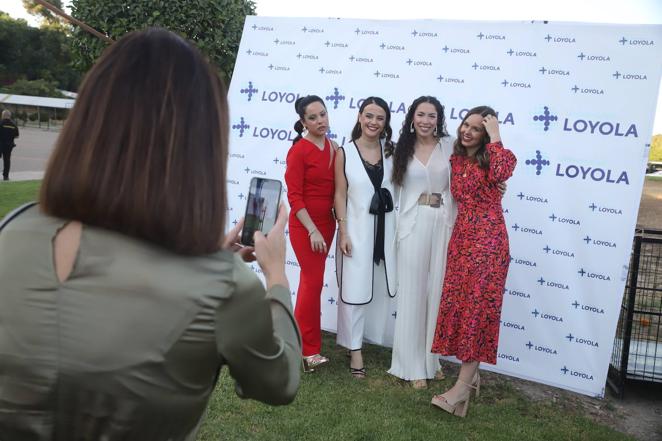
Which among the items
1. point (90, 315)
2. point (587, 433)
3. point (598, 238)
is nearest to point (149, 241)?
point (90, 315)

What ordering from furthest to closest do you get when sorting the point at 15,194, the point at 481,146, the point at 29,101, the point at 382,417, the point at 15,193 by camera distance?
the point at 29,101 < the point at 15,193 < the point at 15,194 < the point at 481,146 < the point at 382,417

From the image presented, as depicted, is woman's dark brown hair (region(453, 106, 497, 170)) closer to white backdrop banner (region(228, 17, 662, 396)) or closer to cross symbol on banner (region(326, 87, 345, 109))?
white backdrop banner (region(228, 17, 662, 396))

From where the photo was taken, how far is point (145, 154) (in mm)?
924

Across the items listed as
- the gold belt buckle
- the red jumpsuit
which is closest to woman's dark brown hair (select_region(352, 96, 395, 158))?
the red jumpsuit

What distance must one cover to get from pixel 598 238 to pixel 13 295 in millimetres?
3783

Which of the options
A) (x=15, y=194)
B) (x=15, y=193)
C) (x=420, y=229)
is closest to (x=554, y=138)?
(x=420, y=229)

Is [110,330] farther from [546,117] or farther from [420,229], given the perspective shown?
[546,117]

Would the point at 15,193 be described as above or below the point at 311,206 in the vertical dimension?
below

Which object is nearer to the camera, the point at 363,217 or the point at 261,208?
the point at 261,208

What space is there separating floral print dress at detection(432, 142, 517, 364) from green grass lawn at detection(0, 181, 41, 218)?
283 inches

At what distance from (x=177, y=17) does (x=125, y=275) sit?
7448 mm

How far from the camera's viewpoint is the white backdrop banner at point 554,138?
385 cm

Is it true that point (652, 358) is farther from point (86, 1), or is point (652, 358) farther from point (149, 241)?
point (86, 1)

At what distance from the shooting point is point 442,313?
12.0 feet
